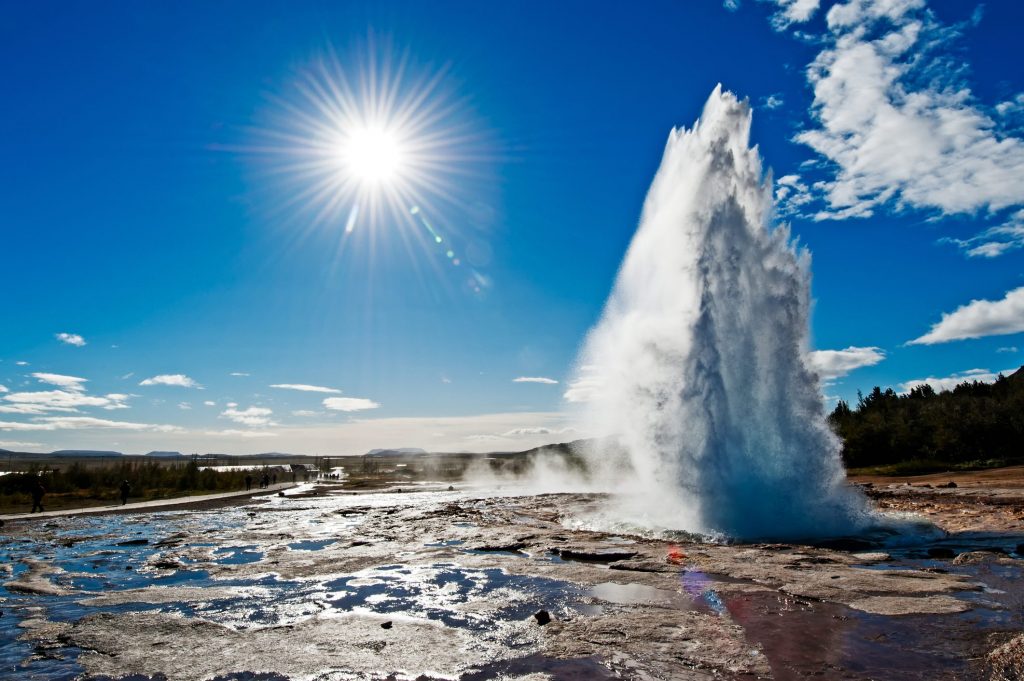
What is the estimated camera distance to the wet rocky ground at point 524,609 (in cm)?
737

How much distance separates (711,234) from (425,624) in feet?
62.3

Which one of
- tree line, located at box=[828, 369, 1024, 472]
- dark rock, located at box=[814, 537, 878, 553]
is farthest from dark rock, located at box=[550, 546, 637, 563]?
tree line, located at box=[828, 369, 1024, 472]

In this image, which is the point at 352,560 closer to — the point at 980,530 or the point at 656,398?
the point at 656,398

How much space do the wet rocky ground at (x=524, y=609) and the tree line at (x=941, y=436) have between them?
44.1 metres

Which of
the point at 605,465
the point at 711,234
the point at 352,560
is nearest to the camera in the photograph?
the point at 352,560

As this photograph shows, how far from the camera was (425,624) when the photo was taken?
30.9ft

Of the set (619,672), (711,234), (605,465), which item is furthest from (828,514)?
(605,465)

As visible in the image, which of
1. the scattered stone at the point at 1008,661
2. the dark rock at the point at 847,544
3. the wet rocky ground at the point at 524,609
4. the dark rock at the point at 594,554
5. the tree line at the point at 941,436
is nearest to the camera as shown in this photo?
the scattered stone at the point at 1008,661

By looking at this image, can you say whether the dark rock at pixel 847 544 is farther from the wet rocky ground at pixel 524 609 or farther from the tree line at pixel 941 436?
the tree line at pixel 941 436

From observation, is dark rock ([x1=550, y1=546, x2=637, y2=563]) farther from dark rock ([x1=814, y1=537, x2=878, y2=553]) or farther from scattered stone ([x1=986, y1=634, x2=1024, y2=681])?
scattered stone ([x1=986, y1=634, x2=1024, y2=681])

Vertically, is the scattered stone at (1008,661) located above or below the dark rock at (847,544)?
above

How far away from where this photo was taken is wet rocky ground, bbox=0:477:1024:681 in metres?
7.37

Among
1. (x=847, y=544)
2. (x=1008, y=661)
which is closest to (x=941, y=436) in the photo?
(x=847, y=544)

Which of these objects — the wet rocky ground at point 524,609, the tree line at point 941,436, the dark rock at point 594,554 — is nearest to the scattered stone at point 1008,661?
the wet rocky ground at point 524,609
